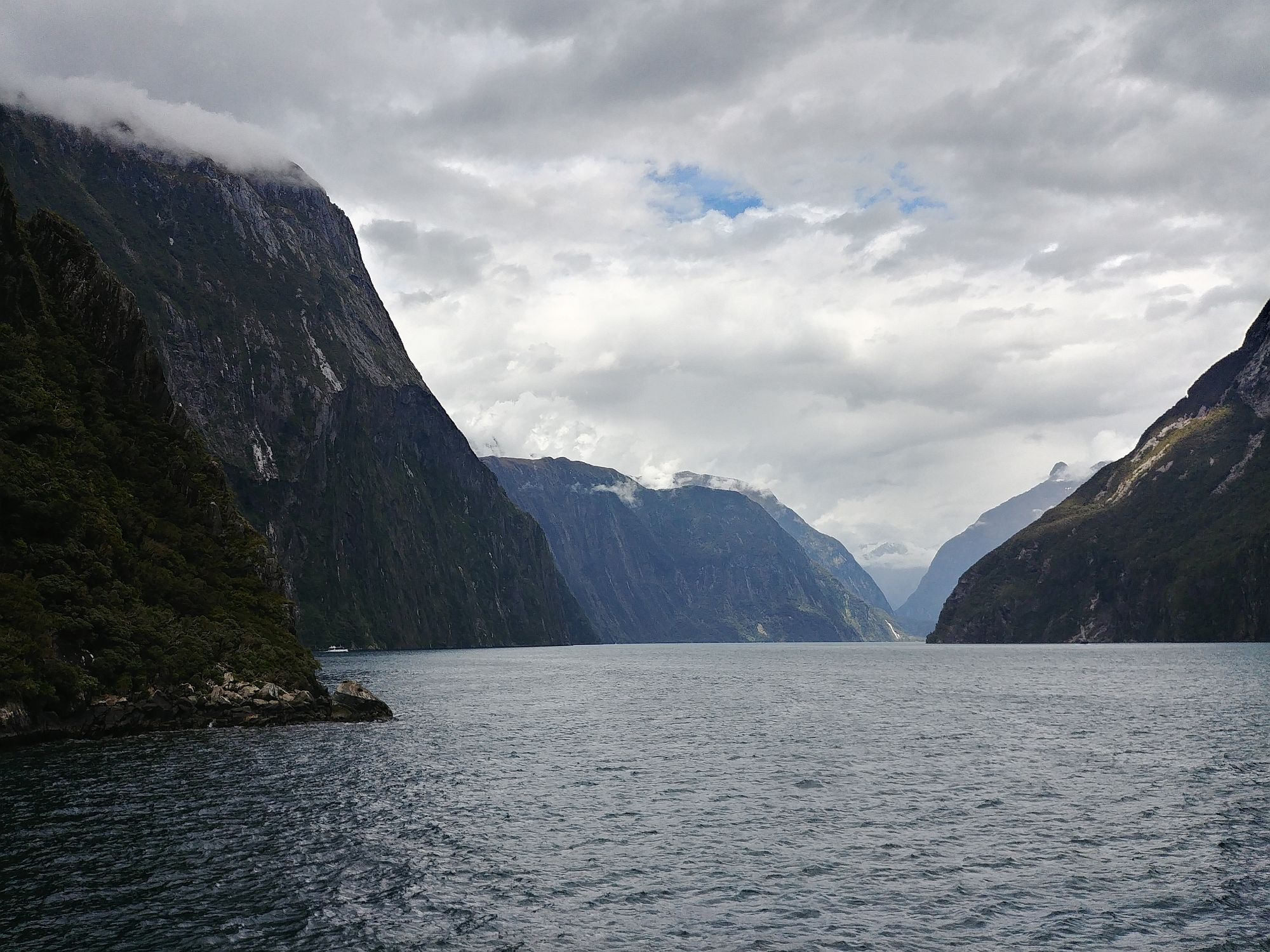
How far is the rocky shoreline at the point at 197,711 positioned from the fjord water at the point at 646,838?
10.2 feet

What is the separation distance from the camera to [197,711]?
77062mm

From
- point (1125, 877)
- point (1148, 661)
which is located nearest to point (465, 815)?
point (1125, 877)

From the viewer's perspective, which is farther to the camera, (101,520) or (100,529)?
(101,520)

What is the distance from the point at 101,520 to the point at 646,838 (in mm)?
62573

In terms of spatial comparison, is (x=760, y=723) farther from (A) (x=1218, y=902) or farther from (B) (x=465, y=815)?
(A) (x=1218, y=902)

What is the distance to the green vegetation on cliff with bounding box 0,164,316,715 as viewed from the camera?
71.1 metres

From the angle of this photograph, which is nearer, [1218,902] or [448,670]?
[1218,902]

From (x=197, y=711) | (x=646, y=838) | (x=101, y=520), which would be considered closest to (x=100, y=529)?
(x=101, y=520)

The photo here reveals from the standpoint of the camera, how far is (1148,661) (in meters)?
179

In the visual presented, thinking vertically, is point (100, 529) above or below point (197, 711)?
above

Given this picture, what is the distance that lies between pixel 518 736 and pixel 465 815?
3165cm

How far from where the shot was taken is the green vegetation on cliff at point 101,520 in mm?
71062

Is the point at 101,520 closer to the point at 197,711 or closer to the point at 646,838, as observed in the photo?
the point at 197,711

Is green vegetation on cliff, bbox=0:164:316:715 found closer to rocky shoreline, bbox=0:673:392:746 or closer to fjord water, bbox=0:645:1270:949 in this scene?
rocky shoreline, bbox=0:673:392:746
